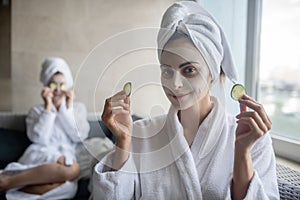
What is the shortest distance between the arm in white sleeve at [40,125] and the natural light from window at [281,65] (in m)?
1.00

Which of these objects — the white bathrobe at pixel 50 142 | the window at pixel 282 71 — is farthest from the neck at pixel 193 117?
the white bathrobe at pixel 50 142

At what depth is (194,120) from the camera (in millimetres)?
689

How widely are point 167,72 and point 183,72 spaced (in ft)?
0.12

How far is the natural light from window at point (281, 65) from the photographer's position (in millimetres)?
1103

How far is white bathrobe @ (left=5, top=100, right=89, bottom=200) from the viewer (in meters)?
1.25

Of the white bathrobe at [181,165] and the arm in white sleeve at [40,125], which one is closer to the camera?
the white bathrobe at [181,165]

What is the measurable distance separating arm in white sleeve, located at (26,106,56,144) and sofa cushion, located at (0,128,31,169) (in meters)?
0.07

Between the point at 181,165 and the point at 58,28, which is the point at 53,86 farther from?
the point at 181,165

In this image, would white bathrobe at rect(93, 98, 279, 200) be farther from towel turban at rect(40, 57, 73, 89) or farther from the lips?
towel turban at rect(40, 57, 73, 89)

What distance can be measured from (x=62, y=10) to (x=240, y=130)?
5.01ft

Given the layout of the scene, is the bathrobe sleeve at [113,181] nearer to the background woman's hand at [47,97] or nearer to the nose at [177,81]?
the nose at [177,81]

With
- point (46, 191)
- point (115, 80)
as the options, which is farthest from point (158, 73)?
point (46, 191)

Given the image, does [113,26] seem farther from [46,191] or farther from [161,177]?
[161,177]

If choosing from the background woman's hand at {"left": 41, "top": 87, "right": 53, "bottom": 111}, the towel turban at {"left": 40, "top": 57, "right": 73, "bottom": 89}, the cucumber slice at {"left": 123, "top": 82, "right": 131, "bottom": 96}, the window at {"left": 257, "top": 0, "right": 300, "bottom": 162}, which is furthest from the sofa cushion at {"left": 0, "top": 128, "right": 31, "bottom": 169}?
the window at {"left": 257, "top": 0, "right": 300, "bottom": 162}
